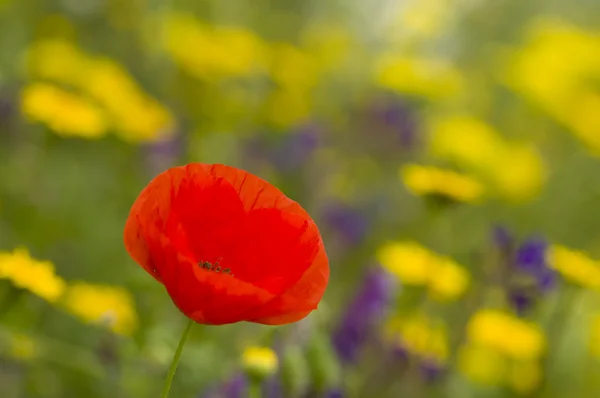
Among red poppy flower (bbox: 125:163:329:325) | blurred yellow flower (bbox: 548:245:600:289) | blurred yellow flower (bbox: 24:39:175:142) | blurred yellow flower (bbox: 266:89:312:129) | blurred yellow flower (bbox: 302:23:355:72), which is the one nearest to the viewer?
red poppy flower (bbox: 125:163:329:325)

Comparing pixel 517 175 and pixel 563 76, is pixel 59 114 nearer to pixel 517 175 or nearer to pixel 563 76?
pixel 517 175

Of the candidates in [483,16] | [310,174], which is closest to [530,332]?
[310,174]

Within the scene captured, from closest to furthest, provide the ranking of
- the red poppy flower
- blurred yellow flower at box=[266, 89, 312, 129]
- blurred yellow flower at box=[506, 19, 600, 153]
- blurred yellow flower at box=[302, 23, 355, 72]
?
the red poppy flower → blurred yellow flower at box=[506, 19, 600, 153] → blurred yellow flower at box=[266, 89, 312, 129] → blurred yellow flower at box=[302, 23, 355, 72]

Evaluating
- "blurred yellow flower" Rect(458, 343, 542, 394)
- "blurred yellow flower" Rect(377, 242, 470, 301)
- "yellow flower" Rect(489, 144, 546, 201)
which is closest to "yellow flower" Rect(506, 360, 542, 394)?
"blurred yellow flower" Rect(458, 343, 542, 394)

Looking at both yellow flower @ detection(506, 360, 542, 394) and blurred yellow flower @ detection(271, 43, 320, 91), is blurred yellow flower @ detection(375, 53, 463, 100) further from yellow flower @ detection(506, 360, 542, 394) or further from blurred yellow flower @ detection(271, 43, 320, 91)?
yellow flower @ detection(506, 360, 542, 394)

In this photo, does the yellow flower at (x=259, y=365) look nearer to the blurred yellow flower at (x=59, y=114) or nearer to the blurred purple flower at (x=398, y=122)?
the blurred yellow flower at (x=59, y=114)

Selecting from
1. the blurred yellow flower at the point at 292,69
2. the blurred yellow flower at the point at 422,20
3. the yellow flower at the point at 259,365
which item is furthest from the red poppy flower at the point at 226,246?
the blurred yellow flower at the point at 422,20

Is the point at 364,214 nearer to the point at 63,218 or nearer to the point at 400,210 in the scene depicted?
the point at 400,210
